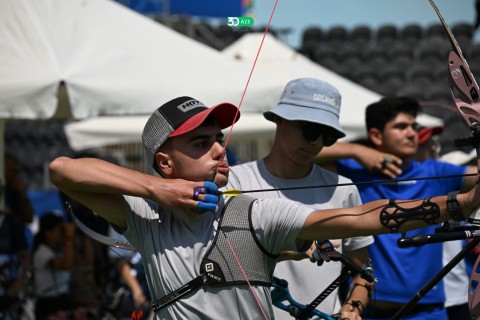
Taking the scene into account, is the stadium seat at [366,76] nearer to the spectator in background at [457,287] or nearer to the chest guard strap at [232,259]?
the spectator in background at [457,287]

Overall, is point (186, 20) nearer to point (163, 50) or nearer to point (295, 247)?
point (163, 50)

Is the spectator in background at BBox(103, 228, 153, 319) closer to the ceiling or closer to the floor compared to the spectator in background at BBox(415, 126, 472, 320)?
closer to the floor

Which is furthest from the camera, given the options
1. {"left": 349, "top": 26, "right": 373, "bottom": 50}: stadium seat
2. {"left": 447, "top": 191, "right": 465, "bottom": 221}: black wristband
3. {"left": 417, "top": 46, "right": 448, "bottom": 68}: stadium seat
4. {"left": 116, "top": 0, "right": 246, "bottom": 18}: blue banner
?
{"left": 349, "top": 26, "right": 373, "bottom": 50}: stadium seat

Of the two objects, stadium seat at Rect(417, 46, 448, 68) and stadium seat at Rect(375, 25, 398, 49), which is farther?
stadium seat at Rect(375, 25, 398, 49)

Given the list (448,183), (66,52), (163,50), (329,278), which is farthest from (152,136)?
(163,50)

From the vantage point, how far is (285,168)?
3375 mm

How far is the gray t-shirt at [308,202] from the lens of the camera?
3.23m

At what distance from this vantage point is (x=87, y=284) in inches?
251

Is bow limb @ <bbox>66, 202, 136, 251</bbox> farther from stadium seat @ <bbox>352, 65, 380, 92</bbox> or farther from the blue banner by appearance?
stadium seat @ <bbox>352, 65, 380, 92</bbox>

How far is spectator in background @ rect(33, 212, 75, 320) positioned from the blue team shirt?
278 centimetres

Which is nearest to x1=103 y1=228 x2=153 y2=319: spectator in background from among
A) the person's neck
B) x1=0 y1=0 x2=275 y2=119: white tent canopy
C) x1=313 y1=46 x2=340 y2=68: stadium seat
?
x1=0 y1=0 x2=275 y2=119: white tent canopy

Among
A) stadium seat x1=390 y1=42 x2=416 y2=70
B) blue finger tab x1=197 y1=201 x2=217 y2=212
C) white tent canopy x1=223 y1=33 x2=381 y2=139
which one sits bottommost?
stadium seat x1=390 y1=42 x2=416 y2=70

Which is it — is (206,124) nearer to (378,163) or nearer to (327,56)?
(378,163)

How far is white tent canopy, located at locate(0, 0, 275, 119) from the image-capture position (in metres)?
4.79
